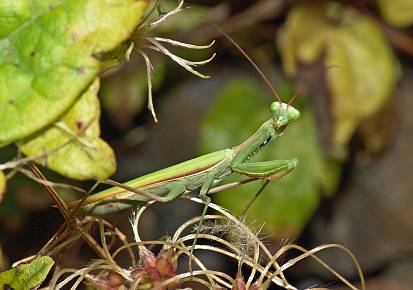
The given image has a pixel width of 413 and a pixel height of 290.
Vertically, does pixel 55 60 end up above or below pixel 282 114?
above

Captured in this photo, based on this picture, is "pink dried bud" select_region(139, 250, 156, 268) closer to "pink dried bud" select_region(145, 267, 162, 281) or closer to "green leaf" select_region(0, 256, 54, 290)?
"pink dried bud" select_region(145, 267, 162, 281)

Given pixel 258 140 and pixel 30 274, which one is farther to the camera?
pixel 258 140

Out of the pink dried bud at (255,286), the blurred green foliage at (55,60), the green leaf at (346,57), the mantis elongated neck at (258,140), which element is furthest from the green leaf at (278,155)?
the blurred green foliage at (55,60)

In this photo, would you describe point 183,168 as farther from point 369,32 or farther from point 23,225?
point 23,225

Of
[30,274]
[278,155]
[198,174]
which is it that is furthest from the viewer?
[278,155]

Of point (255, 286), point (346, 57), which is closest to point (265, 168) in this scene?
point (255, 286)

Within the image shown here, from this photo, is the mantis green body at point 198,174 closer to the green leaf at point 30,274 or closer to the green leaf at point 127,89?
the green leaf at point 30,274

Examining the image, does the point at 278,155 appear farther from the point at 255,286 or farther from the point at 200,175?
the point at 255,286
